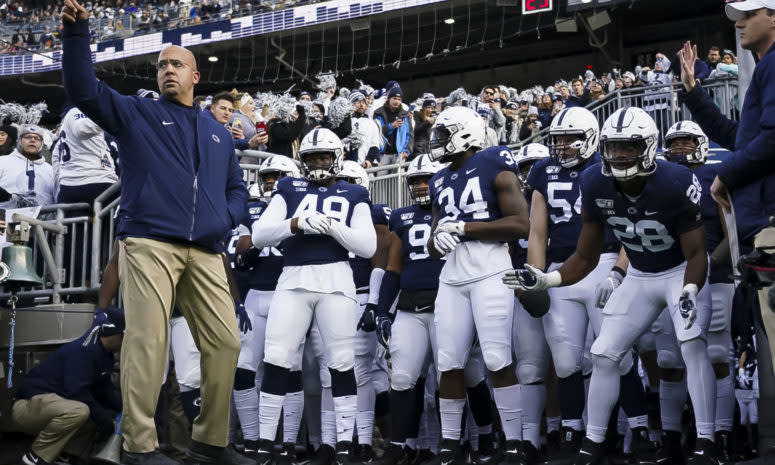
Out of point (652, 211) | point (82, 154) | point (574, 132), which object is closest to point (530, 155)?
point (574, 132)

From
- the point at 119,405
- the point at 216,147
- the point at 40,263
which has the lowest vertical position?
the point at 119,405

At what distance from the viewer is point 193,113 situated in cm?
506

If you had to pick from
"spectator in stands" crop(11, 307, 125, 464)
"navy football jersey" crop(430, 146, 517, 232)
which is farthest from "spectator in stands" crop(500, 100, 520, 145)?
"spectator in stands" crop(11, 307, 125, 464)

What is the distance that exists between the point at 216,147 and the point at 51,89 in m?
26.0

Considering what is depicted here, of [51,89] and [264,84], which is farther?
[51,89]

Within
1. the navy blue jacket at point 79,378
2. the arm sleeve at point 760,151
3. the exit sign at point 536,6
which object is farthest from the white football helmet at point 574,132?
the exit sign at point 536,6

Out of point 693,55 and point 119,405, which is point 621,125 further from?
point 119,405

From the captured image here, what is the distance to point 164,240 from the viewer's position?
4.73 m

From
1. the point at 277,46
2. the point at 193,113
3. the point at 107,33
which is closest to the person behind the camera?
the point at 193,113

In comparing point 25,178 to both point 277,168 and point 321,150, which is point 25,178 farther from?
point 321,150

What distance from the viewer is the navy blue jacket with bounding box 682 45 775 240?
439cm

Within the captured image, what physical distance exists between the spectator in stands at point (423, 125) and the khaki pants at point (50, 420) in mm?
5906

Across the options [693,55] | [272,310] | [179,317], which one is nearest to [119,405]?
[179,317]

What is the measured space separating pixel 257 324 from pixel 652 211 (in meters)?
3.31
